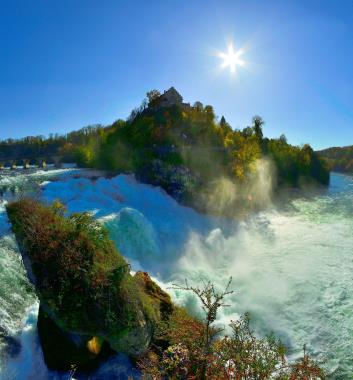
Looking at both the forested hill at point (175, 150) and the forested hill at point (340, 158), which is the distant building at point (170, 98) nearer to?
the forested hill at point (175, 150)

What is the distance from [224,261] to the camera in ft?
70.8

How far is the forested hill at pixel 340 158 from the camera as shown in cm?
13105

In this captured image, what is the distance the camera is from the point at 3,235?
15.8 m

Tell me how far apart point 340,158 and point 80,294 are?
160 meters

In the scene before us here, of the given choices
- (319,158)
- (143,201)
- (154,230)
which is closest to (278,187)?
(319,158)

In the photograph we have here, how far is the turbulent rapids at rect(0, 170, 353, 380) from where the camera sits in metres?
11.7

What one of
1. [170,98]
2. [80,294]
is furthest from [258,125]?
[80,294]

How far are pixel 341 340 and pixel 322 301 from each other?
319 centimetres

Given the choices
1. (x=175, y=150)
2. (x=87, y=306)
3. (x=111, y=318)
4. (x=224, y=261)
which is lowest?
(x=224, y=261)

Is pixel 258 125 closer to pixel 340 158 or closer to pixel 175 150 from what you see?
pixel 175 150

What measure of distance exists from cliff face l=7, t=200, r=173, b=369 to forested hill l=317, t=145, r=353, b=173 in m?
113

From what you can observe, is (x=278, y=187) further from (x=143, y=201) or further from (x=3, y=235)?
(x=3, y=235)

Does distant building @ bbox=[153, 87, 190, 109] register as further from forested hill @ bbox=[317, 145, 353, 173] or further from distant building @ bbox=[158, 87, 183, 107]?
forested hill @ bbox=[317, 145, 353, 173]

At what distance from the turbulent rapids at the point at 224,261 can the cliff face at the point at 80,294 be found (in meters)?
1.23
